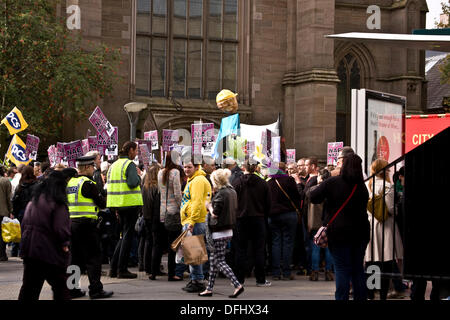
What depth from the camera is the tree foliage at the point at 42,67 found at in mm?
21719

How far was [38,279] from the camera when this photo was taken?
8.34m

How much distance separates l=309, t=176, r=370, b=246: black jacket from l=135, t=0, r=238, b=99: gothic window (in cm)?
1758

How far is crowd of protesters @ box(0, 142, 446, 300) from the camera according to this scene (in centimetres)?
859

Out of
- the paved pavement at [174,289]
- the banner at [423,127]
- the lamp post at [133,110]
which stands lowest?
the paved pavement at [174,289]

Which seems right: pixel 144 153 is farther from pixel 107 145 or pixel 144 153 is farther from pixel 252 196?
pixel 252 196

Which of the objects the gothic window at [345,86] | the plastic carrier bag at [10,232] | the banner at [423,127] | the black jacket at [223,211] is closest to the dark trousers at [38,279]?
the black jacket at [223,211]

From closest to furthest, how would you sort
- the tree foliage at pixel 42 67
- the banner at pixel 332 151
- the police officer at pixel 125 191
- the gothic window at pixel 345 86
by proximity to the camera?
the police officer at pixel 125 191, the banner at pixel 332 151, the tree foliage at pixel 42 67, the gothic window at pixel 345 86

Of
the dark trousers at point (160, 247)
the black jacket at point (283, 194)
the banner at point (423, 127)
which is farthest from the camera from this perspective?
the banner at point (423, 127)

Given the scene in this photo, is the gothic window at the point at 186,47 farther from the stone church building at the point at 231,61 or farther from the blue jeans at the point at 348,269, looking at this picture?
the blue jeans at the point at 348,269

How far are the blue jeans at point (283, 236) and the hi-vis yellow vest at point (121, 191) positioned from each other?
8.65ft

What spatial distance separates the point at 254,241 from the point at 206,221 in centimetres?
147

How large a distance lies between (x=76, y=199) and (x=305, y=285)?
3994 mm

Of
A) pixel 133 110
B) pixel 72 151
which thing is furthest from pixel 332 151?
pixel 72 151

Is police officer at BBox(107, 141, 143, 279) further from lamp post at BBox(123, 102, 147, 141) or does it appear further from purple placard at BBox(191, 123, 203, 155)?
lamp post at BBox(123, 102, 147, 141)
